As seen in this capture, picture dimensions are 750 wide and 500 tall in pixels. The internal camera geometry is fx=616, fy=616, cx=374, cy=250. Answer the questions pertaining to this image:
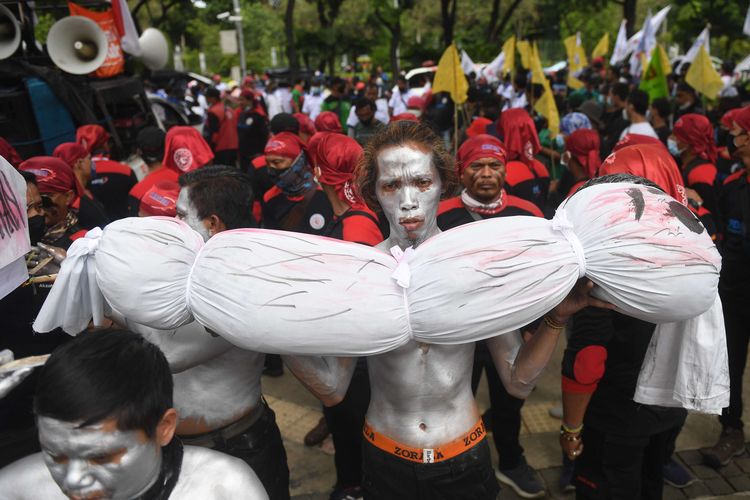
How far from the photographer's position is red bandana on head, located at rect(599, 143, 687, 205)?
92.9 inches

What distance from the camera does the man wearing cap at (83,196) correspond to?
158 inches

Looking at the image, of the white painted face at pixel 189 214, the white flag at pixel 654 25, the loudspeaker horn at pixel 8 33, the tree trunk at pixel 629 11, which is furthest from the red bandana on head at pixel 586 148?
the tree trunk at pixel 629 11

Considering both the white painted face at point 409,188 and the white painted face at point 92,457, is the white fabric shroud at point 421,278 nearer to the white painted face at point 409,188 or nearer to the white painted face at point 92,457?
the white painted face at point 92,457

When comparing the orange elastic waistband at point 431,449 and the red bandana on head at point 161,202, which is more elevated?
the red bandana on head at point 161,202

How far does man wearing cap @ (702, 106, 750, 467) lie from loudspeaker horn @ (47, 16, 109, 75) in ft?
24.0

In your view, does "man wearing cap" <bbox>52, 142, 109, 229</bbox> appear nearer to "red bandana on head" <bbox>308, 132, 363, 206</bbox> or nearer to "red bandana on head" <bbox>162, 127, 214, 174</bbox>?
"red bandana on head" <bbox>162, 127, 214, 174</bbox>

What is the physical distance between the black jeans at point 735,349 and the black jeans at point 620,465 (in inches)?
41.5

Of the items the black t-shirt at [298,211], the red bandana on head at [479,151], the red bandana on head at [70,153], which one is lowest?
the black t-shirt at [298,211]

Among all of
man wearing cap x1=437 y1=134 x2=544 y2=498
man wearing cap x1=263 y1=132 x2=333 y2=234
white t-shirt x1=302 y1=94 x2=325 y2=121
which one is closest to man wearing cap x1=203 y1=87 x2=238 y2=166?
man wearing cap x1=263 y1=132 x2=333 y2=234

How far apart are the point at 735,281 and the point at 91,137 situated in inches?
220

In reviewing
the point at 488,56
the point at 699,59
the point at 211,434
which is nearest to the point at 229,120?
the point at 699,59

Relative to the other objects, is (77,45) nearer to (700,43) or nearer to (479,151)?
(479,151)

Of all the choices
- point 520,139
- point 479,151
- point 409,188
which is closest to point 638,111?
point 520,139

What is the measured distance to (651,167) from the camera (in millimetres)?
2391
